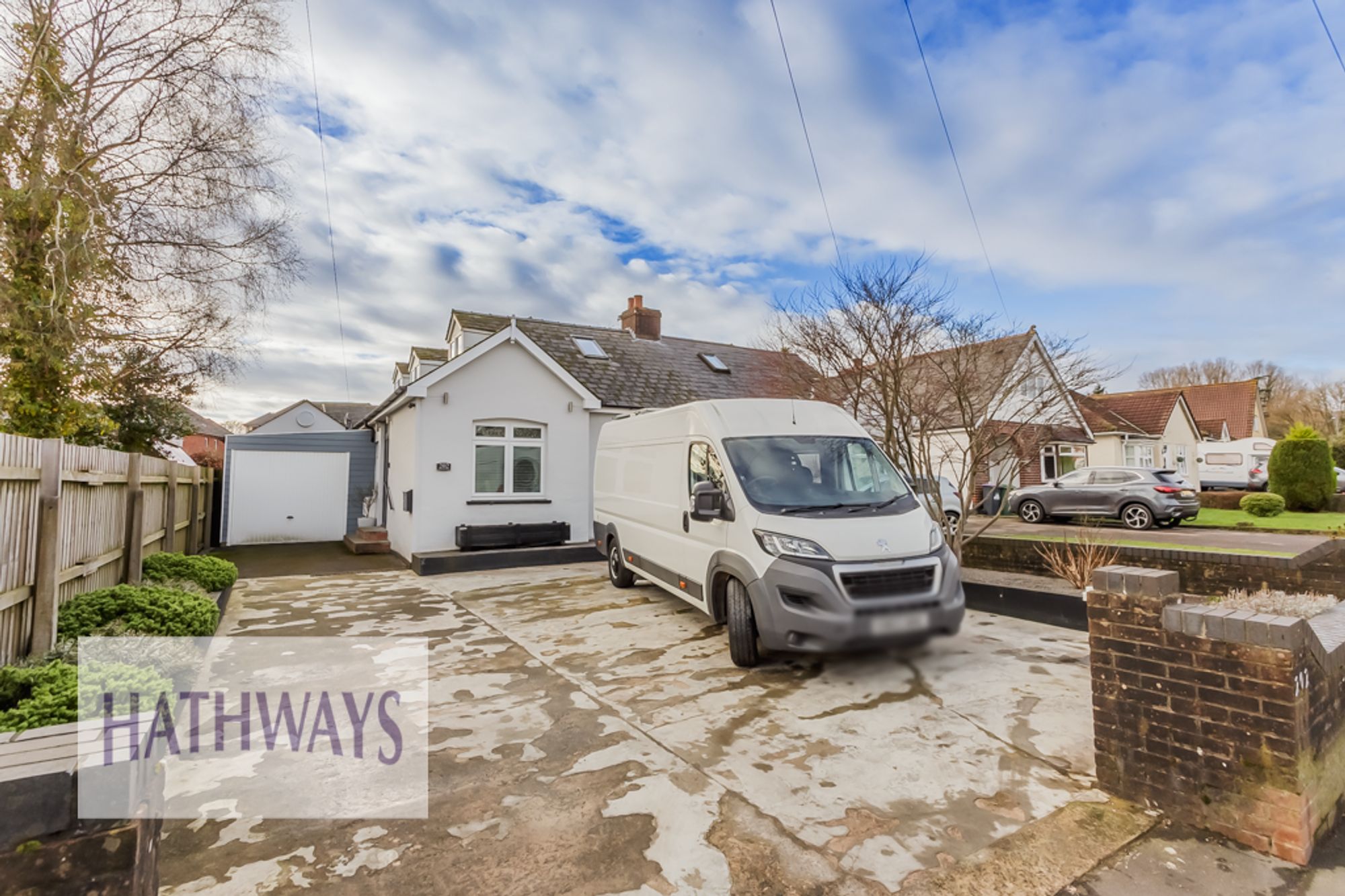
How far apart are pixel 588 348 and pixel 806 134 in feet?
29.7

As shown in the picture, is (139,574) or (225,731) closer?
(225,731)

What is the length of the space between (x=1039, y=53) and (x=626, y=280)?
1158cm

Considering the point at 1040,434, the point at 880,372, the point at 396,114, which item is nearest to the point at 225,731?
the point at 396,114

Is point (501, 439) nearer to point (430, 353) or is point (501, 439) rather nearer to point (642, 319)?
point (430, 353)

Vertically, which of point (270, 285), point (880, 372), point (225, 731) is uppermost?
point (270, 285)

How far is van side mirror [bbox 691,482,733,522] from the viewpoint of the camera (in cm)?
537

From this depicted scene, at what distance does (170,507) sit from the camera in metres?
8.59

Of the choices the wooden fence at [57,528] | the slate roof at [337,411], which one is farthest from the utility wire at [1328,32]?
the slate roof at [337,411]

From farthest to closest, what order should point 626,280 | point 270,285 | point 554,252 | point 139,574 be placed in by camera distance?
point 626,280
point 554,252
point 270,285
point 139,574

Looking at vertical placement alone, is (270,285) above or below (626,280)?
below

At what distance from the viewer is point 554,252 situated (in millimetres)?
12602

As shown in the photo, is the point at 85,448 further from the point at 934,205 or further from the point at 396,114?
the point at 934,205

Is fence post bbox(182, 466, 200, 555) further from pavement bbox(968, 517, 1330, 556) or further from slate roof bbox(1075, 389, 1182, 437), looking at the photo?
slate roof bbox(1075, 389, 1182, 437)

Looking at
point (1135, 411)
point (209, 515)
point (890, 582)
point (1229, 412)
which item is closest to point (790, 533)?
point (890, 582)
